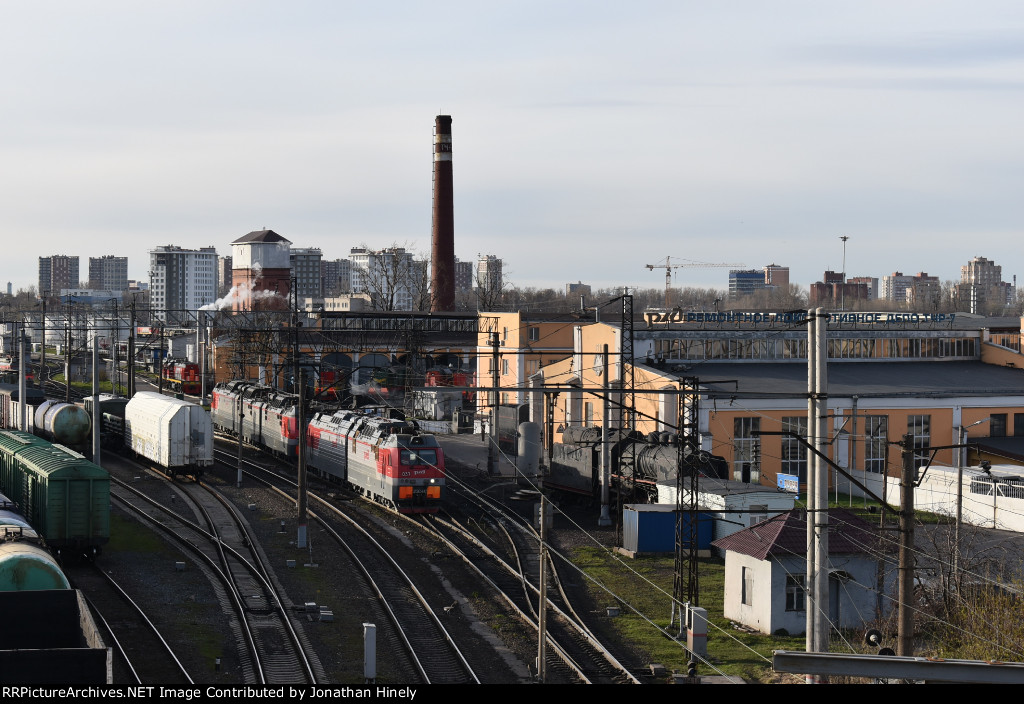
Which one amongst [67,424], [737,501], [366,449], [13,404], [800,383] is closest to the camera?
[737,501]

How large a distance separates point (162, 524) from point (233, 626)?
12.9 m

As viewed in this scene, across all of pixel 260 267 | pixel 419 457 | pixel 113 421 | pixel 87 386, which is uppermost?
pixel 260 267

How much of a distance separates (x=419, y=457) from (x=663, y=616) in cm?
1384

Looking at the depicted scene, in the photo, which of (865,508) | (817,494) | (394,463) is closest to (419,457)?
(394,463)

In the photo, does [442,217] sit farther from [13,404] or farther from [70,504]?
[70,504]

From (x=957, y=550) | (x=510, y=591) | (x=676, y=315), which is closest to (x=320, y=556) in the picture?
(x=510, y=591)

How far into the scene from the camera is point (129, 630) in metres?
25.2

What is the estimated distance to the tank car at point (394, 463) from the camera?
38.9 m

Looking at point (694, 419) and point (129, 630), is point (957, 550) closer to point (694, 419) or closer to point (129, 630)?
point (694, 419)

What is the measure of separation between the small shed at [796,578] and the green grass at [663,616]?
22.2 inches

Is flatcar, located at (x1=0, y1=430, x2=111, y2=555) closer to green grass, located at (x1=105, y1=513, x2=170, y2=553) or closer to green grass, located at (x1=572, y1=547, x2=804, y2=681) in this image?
green grass, located at (x1=105, y1=513, x2=170, y2=553)

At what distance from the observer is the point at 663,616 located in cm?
2742

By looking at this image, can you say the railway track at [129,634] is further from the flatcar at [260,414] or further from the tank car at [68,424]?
the tank car at [68,424]

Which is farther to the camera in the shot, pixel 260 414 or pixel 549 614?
pixel 260 414
